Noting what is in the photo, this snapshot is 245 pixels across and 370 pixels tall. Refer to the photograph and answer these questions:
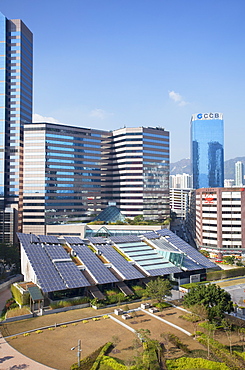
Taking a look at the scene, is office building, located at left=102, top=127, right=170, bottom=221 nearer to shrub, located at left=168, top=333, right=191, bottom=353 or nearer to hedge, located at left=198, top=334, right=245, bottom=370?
shrub, located at left=168, top=333, right=191, bottom=353

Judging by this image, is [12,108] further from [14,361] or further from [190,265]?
[14,361]

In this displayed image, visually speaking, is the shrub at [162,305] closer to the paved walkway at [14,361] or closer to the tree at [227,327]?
the tree at [227,327]

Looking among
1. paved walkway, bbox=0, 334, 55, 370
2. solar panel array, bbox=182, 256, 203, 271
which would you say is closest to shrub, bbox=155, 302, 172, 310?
solar panel array, bbox=182, 256, 203, 271

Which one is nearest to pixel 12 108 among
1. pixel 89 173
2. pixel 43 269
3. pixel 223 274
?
pixel 89 173

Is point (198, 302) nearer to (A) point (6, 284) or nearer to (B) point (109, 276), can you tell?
(B) point (109, 276)

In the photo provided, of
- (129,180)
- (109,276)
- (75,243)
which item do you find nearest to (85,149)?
(129,180)
